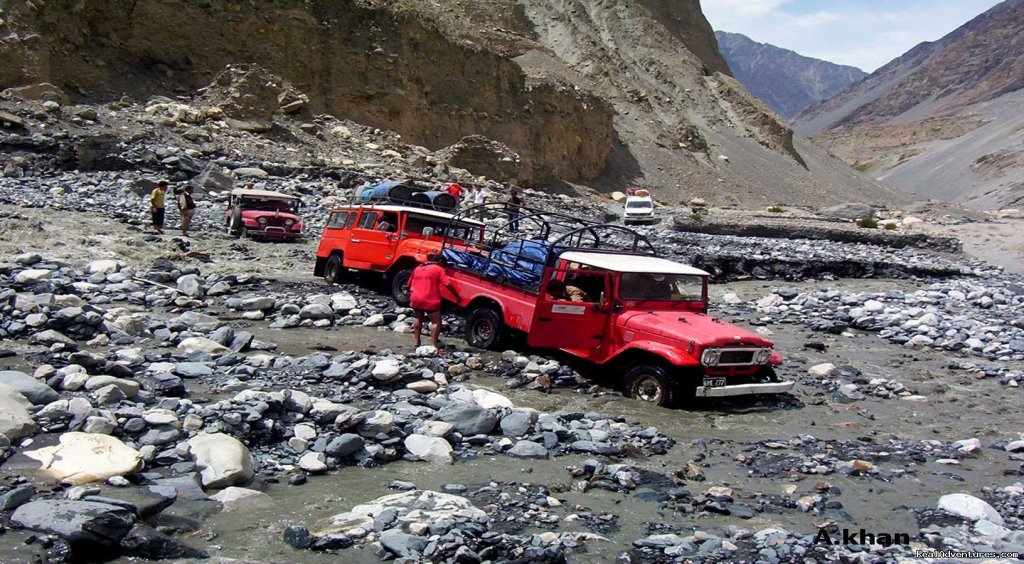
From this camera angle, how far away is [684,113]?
69.4 m

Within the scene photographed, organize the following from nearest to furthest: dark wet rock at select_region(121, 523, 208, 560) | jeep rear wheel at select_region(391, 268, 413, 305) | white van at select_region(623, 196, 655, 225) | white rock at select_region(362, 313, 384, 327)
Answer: dark wet rock at select_region(121, 523, 208, 560), white rock at select_region(362, 313, 384, 327), jeep rear wheel at select_region(391, 268, 413, 305), white van at select_region(623, 196, 655, 225)

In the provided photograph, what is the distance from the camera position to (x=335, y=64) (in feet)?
127

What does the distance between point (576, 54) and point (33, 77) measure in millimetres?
44096

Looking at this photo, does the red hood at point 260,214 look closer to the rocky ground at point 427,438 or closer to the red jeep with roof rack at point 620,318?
the rocky ground at point 427,438

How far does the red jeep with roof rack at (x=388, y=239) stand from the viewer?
40.7 ft

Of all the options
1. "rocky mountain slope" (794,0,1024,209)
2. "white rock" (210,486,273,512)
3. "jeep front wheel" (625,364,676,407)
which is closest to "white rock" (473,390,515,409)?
"jeep front wheel" (625,364,676,407)

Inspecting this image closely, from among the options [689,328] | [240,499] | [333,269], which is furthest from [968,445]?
[333,269]

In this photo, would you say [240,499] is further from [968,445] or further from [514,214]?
[514,214]

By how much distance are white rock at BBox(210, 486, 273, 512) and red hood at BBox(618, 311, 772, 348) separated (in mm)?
4512

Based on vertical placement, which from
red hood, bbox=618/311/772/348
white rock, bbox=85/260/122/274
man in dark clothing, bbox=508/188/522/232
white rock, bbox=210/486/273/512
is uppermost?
man in dark clothing, bbox=508/188/522/232

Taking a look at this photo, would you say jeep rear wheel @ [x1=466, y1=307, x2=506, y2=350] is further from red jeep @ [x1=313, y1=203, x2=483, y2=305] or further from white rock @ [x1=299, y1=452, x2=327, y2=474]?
white rock @ [x1=299, y1=452, x2=327, y2=474]

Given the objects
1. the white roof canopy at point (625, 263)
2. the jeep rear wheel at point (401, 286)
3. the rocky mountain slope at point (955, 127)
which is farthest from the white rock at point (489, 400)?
the rocky mountain slope at point (955, 127)

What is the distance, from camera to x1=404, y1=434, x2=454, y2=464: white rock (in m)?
6.10

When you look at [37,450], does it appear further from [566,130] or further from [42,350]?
[566,130]
